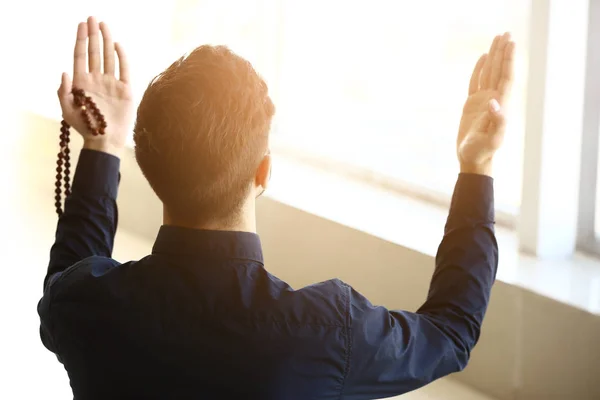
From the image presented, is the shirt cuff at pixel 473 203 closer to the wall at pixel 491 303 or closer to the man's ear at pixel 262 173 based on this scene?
the man's ear at pixel 262 173

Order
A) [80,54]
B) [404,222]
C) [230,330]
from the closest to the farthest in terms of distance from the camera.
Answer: [230,330] → [80,54] → [404,222]

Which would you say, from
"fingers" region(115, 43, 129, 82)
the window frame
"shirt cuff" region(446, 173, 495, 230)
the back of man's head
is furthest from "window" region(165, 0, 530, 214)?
the back of man's head

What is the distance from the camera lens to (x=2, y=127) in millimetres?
3438

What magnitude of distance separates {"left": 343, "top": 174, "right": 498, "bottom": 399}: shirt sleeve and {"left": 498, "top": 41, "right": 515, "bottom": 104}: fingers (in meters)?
0.13

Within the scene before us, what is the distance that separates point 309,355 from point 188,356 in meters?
0.13

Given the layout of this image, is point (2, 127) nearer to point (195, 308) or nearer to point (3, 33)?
point (3, 33)

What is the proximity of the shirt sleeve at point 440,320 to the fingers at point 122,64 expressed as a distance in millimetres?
517

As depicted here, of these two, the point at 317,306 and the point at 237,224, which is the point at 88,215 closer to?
the point at 237,224

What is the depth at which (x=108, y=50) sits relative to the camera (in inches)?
55.4

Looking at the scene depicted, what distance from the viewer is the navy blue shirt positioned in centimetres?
106

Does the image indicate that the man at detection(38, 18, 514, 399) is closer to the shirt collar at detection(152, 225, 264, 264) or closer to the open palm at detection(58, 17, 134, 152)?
the shirt collar at detection(152, 225, 264, 264)

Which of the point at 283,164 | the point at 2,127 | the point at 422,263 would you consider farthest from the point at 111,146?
the point at 2,127

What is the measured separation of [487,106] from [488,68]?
69 millimetres

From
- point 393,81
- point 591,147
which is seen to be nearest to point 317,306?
point 591,147
